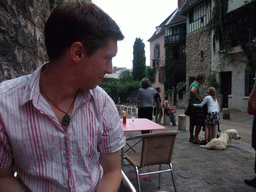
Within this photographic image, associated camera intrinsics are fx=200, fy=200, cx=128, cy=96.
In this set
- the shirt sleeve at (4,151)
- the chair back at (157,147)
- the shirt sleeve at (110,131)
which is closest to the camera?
the shirt sleeve at (4,151)

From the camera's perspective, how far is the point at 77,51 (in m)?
0.98

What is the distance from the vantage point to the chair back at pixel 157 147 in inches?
109

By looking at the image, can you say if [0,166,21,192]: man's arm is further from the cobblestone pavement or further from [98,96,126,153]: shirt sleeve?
the cobblestone pavement

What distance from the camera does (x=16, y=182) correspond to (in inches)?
39.4

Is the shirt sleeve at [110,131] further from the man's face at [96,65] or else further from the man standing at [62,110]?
the man's face at [96,65]

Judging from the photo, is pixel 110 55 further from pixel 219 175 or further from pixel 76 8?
→ pixel 219 175

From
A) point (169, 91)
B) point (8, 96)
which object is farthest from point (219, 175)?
point (169, 91)

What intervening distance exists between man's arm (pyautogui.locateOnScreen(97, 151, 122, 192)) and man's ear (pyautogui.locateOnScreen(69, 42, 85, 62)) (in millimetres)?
574

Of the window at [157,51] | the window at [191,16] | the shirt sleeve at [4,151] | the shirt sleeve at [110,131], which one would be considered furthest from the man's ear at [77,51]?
the window at [157,51]

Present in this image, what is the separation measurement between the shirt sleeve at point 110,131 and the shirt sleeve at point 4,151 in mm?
449

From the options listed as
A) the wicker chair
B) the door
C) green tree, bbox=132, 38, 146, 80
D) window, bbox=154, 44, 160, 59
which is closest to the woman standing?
the wicker chair

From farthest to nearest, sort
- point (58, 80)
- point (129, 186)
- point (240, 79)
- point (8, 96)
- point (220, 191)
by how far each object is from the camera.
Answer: point (240, 79) < point (220, 191) < point (129, 186) < point (58, 80) < point (8, 96)

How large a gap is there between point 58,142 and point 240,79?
16.0 metres

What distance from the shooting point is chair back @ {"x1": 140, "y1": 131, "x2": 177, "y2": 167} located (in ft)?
9.07
